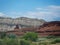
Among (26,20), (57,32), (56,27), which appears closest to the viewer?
(57,32)

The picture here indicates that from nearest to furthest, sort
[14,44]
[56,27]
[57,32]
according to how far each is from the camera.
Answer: [14,44] → [57,32] → [56,27]

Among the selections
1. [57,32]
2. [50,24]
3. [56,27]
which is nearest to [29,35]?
[57,32]

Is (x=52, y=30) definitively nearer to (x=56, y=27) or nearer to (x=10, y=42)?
(x=56, y=27)

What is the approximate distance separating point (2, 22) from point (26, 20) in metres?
11.2

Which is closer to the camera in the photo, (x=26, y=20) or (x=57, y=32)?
(x=57, y=32)

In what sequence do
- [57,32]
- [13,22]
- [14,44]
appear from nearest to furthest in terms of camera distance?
[14,44]
[57,32]
[13,22]

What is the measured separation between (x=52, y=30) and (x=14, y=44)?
39361mm

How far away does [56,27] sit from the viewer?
6028 centimetres

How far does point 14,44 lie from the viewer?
19297 millimetres

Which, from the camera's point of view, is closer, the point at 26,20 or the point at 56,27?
the point at 56,27

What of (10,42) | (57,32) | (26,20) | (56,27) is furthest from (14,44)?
(26,20)

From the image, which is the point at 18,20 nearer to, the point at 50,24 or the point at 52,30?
the point at 50,24

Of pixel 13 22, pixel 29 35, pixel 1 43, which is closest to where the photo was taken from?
pixel 1 43

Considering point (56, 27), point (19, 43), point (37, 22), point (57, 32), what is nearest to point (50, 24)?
point (56, 27)
